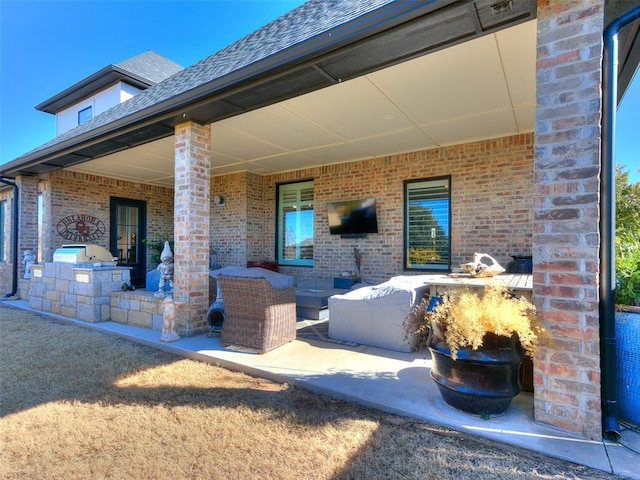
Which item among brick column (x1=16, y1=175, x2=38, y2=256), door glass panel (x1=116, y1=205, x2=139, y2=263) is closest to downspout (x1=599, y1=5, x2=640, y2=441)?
brick column (x1=16, y1=175, x2=38, y2=256)

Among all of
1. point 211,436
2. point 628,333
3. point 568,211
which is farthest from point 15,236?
point 628,333

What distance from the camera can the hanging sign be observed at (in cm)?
788

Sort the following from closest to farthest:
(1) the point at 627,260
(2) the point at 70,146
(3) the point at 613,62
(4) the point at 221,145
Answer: (3) the point at 613,62
(1) the point at 627,260
(2) the point at 70,146
(4) the point at 221,145

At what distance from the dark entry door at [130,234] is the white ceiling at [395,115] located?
2088mm

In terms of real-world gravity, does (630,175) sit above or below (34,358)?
above

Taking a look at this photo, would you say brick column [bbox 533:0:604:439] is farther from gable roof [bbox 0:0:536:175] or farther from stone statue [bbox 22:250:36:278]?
stone statue [bbox 22:250:36:278]

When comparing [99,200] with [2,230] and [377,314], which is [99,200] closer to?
[2,230]

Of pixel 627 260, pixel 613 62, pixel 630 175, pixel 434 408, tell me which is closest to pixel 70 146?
pixel 434 408

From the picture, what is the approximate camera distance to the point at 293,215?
815 centimetres

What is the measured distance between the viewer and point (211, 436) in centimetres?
216

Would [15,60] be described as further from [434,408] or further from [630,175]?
[630,175]

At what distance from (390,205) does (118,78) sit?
9.32 meters

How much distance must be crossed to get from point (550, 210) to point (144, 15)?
913 cm

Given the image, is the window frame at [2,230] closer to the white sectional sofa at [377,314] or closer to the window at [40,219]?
the window at [40,219]
